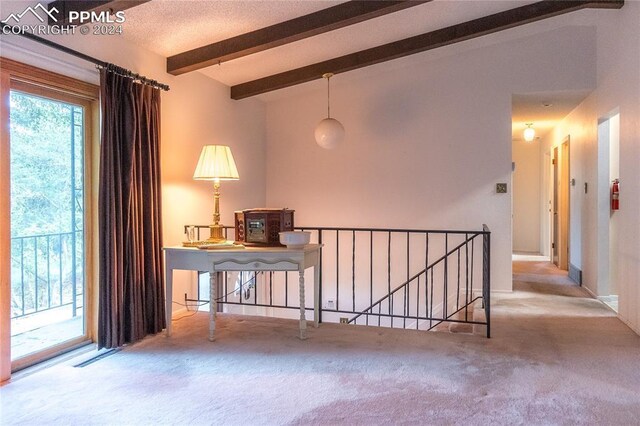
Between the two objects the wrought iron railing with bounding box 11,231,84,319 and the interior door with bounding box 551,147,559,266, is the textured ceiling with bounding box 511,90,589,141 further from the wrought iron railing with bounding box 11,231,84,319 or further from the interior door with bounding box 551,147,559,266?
the wrought iron railing with bounding box 11,231,84,319

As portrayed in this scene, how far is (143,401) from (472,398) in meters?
1.67

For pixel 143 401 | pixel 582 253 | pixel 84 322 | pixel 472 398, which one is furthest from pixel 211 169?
pixel 582 253

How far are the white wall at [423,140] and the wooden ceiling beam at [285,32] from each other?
179 cm

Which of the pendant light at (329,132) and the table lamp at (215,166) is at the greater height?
the pendant light at (329,132)

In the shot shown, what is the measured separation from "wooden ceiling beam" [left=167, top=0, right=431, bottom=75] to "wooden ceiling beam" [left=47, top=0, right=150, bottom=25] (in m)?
1.03

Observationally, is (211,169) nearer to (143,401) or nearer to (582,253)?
(143,401)

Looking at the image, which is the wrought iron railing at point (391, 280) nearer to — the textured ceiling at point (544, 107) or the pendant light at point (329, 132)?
the pendant light at point (329, 132)

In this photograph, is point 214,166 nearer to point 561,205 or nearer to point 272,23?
point 272,23

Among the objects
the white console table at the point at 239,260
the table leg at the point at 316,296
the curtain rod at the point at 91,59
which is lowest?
the table leg at the point at 316,296

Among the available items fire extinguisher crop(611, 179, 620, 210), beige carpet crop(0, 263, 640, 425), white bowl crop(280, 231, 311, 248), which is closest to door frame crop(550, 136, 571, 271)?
fire extinguisher crop(611, 179, 620, 210)

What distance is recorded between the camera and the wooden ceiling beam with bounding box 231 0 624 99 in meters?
3.97

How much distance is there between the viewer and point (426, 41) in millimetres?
4348

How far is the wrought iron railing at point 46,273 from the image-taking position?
111 inches

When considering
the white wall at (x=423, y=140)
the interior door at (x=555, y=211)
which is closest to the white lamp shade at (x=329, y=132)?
the white wall at (x=423, y=140)
